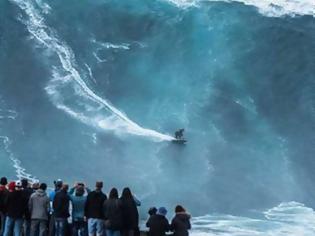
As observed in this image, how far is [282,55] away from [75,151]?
23.0 metres

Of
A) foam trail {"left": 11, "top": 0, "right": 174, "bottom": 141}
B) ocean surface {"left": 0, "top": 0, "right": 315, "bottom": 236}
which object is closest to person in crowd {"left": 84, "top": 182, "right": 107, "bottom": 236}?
ocean surface {"left": 0, "top": 0, "right": 315, "bottom": 236}

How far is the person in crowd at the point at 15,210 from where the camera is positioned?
51.1ft

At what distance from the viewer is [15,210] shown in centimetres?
1559

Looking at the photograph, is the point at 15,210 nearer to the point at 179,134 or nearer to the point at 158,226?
the point at 158,226

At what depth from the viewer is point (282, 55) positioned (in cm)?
5050

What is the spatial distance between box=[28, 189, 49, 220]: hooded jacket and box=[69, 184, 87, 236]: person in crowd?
72 cm

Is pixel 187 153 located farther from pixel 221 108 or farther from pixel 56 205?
pixel 56 205

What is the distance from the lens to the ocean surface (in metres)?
33.3

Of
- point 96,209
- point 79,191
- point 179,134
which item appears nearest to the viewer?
point 96,209

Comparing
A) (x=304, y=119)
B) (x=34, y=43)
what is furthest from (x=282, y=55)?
(x=34, y=43)

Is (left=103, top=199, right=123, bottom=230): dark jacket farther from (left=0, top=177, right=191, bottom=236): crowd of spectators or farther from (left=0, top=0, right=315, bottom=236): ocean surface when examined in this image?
(left=0, top=0, right=315, bottom=236): ocean surface

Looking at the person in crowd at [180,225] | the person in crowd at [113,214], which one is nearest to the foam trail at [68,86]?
the person in crowd at [113,214]

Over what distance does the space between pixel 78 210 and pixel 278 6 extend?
46567mm

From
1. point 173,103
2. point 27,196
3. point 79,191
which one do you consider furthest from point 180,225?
point 173,103
